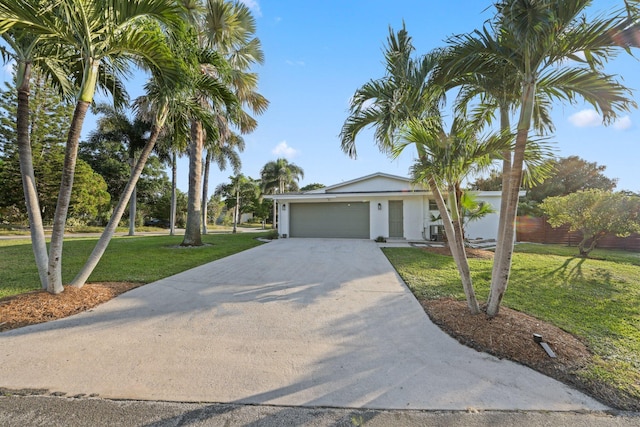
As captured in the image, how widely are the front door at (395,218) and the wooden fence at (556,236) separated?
283 inches

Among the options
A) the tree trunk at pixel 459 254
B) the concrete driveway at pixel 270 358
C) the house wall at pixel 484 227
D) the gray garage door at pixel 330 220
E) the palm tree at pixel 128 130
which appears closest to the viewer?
the concrete driveway at pixel 270 358

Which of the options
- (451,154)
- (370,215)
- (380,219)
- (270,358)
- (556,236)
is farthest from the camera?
(370,215)

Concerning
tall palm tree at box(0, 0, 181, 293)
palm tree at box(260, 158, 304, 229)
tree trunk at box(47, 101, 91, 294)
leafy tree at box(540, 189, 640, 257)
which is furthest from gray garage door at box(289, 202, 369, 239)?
palm tree at box(260, 158, 304, 229)

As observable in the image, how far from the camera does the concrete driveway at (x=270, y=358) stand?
7.10 ft

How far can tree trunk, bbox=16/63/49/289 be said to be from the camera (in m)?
3.97

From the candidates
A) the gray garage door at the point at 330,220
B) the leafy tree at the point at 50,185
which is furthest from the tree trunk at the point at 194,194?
the leafy tree at the point at 50,185

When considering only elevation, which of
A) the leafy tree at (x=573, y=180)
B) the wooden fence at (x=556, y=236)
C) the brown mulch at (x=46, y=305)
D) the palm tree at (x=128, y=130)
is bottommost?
the brown mulch at (x=46, y=305)

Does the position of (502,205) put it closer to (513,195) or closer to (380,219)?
(513,195)

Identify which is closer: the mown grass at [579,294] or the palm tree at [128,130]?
the mown grass at [579,294]

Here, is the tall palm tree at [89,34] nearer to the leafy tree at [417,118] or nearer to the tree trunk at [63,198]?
the tree trunk at [63,198]

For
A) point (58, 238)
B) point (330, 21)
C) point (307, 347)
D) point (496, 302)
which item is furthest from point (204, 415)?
point (330, 21)

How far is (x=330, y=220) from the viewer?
50.6 feet

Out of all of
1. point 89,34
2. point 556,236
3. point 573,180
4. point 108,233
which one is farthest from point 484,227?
point 573,180

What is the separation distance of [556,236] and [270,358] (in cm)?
1787
